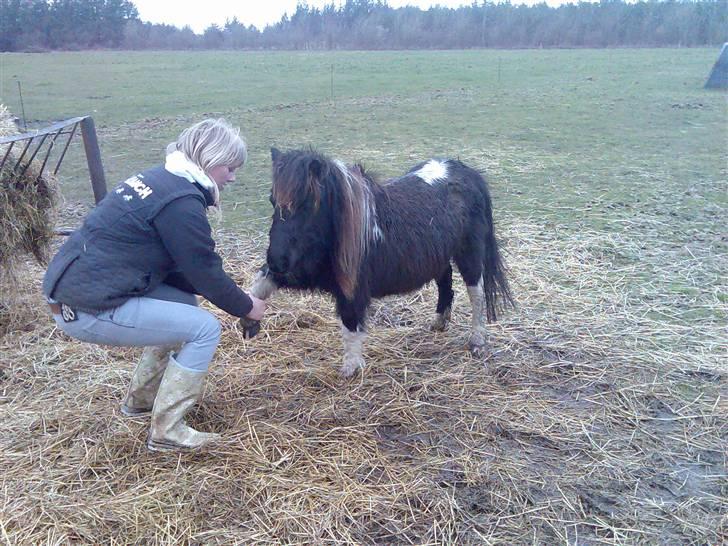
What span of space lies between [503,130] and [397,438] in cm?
1010

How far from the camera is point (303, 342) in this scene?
4.38 metres

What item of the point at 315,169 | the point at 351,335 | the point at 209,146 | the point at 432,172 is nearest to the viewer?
the point at 209,146

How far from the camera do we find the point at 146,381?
3344mm

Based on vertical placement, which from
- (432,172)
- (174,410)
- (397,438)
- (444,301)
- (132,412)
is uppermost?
(432,172)

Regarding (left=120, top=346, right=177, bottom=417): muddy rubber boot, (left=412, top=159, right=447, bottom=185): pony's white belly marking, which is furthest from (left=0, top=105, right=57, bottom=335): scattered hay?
(left=412, top=159, right=447, bottom=185): pony's white belly marking

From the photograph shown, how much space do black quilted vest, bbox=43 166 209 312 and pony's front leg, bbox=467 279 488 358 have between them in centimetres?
220

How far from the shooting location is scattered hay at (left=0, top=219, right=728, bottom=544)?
2.72 m

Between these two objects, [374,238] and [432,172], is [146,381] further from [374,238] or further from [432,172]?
[432,172]

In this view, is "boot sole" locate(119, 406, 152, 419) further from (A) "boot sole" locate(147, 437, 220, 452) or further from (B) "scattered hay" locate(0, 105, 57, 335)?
(B) "scattered hay" locate(0, 105, 57, 335)

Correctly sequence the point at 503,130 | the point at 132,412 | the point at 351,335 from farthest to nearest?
the point at 503,130 < the point at 351,335 < the point at 132,412

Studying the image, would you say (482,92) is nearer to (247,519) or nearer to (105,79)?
(105,79)

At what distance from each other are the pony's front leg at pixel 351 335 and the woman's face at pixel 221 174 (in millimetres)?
1044

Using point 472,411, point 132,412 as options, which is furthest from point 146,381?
point 472,411

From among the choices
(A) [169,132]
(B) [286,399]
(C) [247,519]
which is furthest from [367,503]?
(A) [169,132]
